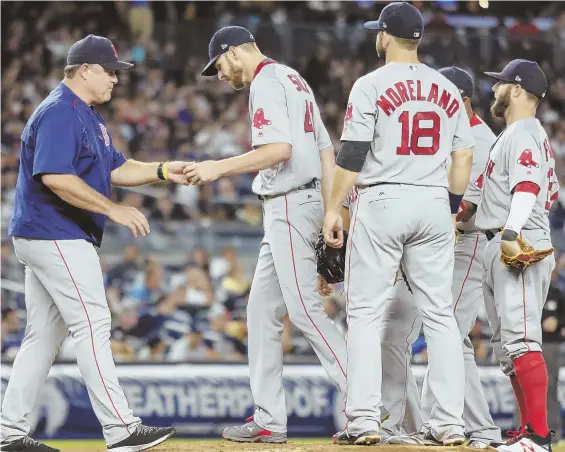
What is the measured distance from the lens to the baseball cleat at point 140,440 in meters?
5.68

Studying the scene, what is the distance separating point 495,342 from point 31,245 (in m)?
3.01

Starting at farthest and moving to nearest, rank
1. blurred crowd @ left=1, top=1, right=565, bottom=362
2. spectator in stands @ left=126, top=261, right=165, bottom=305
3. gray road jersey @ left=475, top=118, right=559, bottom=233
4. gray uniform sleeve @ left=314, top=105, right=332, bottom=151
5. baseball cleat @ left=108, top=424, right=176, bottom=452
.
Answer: blurred crowd @ left=1, top=1, right=565, bottom=362, spectator in stands @ left=126, top=261, right=165, bottom=305, gray uniform sleeve @ left=314, top=105, right=332, bottom=151, gray road jersey @ left=475, top=118, right=559, bottom=233, baseball cleat @ left=108, top=424, right=176, bottom=452

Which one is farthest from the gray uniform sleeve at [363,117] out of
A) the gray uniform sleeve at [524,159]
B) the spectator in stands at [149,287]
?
the spectator in stands at [149,287]

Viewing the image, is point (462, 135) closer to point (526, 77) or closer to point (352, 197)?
point (526, 77)

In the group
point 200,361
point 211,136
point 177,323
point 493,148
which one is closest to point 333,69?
point 211,136

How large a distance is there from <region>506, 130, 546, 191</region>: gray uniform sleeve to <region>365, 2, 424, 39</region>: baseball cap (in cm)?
91

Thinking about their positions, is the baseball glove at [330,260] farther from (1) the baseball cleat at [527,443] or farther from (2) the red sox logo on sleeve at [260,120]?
(1) the baseball cleat at [527,443]

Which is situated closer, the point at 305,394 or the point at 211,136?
the point at 305,394

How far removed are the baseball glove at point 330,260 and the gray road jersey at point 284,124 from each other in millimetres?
420

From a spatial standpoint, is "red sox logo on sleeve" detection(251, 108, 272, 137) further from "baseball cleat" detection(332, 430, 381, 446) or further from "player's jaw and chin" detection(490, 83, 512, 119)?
"baseball cleat" detection(332, 430, 381, 446)

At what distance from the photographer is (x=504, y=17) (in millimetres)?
20391

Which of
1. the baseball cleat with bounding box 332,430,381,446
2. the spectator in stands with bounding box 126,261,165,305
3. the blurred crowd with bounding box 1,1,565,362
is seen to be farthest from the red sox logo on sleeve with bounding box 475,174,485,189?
the spectator in stands with bounding box 126,261,165,305

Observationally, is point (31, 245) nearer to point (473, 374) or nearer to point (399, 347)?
point (399, 347)

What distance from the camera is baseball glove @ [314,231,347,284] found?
6.36 m
